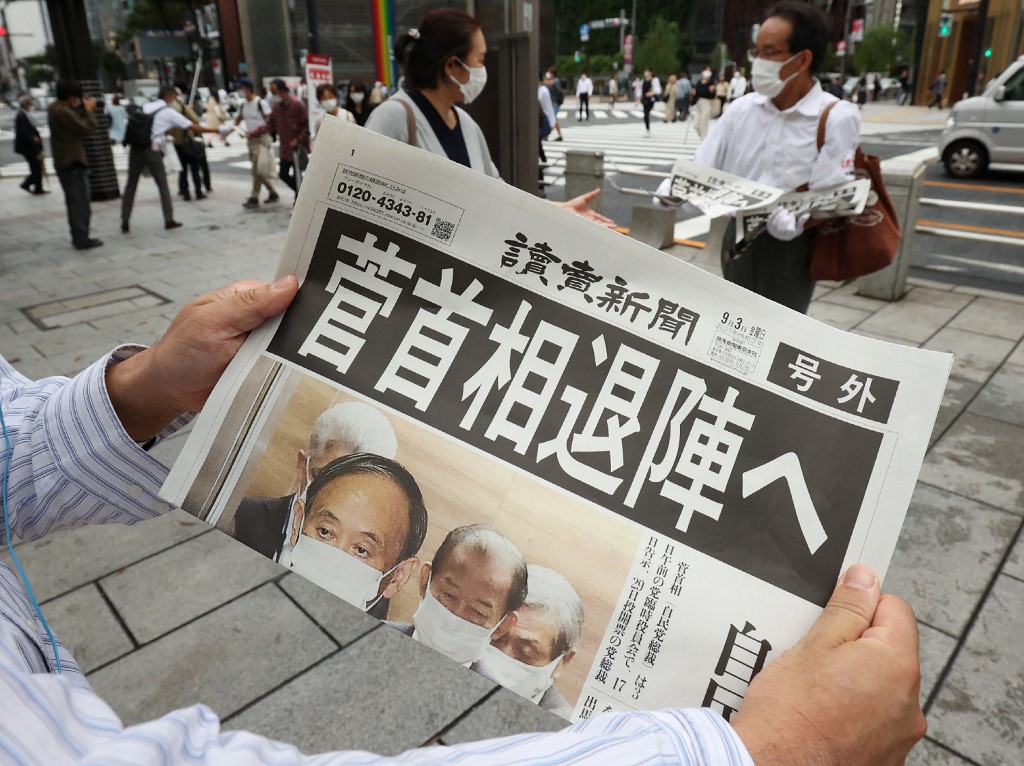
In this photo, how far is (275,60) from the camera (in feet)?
121

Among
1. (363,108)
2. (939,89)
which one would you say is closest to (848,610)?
(363,108)

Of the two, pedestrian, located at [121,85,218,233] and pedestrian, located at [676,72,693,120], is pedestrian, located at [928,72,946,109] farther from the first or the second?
pedestrian, located at [121,85,218,233]

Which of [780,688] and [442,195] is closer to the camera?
[780,688]

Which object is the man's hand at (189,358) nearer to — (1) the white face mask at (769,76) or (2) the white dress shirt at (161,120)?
(1) the white face mask at (769,76)

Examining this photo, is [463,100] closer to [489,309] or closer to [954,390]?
[489,309]

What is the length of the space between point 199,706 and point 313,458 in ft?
1.05

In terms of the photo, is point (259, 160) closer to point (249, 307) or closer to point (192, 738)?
point (249, 307)

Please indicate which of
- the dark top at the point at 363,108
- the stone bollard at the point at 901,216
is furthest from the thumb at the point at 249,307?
the dark top at the point at 363,108

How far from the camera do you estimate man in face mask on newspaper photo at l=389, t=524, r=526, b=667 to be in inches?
29.7

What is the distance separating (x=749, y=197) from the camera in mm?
2295

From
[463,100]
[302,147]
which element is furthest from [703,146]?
[302,147]

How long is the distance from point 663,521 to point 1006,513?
2369 millimetres

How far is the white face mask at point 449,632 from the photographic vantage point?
752 mm

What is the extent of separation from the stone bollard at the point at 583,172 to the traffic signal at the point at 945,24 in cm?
2814
